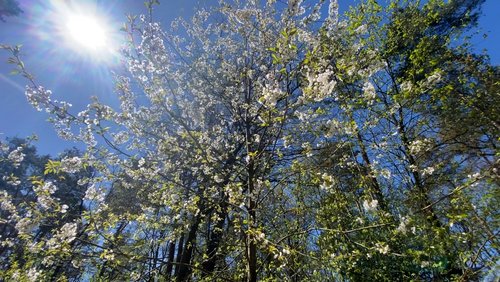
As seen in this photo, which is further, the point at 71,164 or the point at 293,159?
the point at 293,159

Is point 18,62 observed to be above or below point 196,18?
below

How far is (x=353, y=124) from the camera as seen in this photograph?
3.30 m

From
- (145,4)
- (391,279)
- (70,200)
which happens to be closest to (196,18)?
(145,4)

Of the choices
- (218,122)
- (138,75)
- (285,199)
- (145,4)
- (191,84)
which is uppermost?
(191,84)

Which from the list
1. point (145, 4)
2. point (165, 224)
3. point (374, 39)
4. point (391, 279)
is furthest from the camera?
point (374, 39)

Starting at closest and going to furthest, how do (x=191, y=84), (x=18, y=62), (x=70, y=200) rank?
(x=18, y=62) < (x=191, y=84) < (x=70, y=200)

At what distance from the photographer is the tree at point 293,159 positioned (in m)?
3.39

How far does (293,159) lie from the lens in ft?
21.3

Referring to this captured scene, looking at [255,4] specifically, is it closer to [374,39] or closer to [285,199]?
[285,199]

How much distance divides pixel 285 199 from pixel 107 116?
11.0ft

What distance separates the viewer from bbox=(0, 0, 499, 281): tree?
3389 millimetres

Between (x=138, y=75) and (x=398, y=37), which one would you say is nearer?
(x=138, y=75)

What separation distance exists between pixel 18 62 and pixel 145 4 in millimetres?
1344

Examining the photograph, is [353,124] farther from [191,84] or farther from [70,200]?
[70,200]
